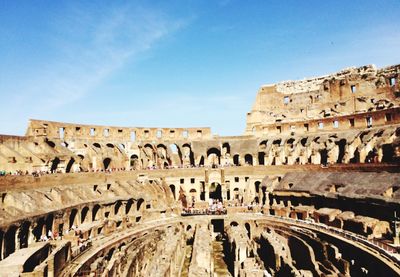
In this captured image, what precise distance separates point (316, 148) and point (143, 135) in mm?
23945

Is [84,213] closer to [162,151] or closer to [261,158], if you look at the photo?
[162,151]

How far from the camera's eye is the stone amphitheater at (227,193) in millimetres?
23266

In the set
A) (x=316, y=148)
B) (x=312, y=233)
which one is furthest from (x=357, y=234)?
(x=316, y=148)

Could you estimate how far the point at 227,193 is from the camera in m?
47.9

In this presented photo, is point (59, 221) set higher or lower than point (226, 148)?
lower

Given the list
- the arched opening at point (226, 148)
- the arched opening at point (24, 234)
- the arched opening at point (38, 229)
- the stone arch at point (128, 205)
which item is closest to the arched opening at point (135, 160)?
the stone arch at point (128, 205)

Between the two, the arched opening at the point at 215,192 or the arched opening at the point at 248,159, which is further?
the arched opening at the point at 248,159

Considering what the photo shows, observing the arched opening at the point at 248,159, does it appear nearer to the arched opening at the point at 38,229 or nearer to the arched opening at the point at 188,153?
the arched opening at the point at 188,153

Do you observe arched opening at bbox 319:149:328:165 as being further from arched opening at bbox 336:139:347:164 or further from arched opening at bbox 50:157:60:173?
arched opening at bbox 50:157:60:173

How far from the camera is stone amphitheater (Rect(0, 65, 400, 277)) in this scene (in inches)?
916

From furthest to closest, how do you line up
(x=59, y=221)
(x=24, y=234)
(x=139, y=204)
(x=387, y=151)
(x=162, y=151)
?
1. (x=162, y=151)
2. (x=139, y=204)
3. (x=387, y=151)
4. (x=59, y=221)
5. (x=24, y=234)

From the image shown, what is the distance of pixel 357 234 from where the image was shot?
87.9ft

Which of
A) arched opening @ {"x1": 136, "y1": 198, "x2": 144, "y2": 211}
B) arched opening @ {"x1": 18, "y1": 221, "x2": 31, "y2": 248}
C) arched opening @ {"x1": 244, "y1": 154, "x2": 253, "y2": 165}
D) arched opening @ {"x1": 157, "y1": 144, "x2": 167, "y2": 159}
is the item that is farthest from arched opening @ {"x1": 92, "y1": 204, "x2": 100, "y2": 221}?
arched opening @ {"x1": 244, "y1": 154, "x2": 253, "y2": 165}

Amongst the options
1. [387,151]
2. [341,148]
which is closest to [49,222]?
[387,151]
